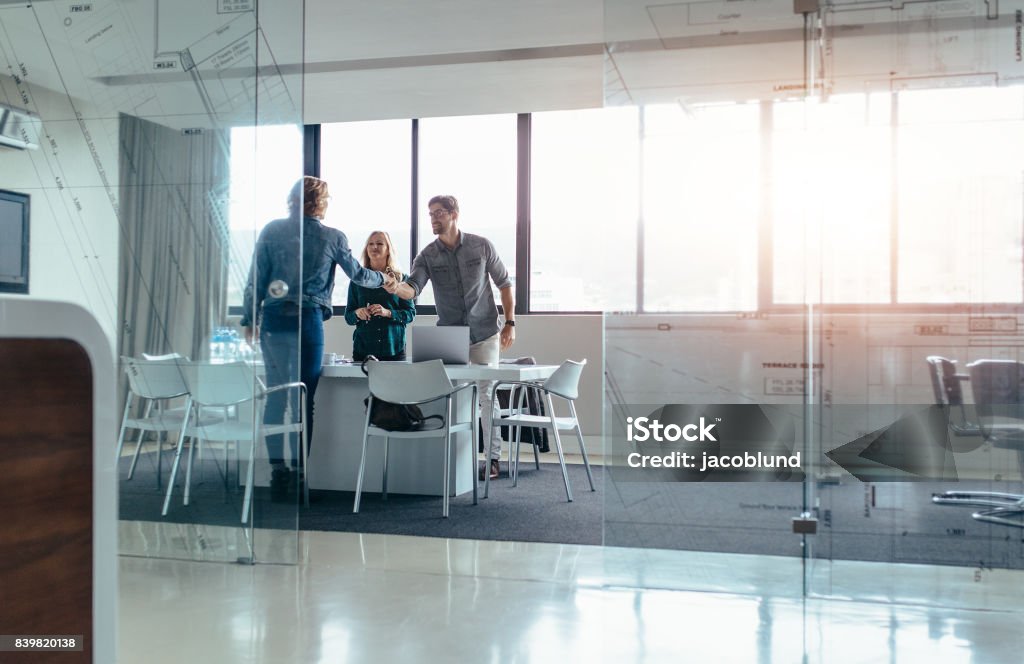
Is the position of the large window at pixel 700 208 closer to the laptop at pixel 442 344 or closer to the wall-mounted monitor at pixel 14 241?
the laptop at pixel 442 344

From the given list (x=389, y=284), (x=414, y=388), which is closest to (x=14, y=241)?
(x=414, y=388)

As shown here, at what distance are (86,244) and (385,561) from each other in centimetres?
160

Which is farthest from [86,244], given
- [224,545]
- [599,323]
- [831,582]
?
[599,323]

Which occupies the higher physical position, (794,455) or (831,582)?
(794,455)

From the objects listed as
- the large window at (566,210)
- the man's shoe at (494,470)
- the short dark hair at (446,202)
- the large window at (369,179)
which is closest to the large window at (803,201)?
the short dark hair at (446,202)

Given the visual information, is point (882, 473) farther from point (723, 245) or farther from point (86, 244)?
point (86, 244)

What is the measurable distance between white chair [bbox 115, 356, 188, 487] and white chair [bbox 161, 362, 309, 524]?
39 millimetres

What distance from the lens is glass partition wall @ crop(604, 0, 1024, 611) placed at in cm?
304

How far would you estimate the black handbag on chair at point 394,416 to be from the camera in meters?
4.51

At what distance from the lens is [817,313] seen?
3.15m

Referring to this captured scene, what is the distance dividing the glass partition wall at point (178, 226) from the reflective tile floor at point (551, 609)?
12 centimetres

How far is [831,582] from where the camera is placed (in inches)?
123

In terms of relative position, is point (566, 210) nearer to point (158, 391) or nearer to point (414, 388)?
point (414, 388)

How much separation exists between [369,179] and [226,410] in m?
4.50
